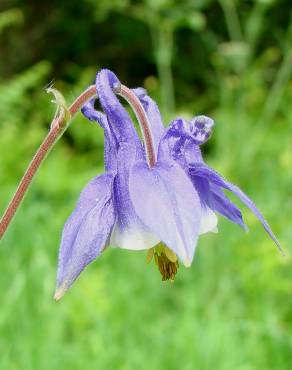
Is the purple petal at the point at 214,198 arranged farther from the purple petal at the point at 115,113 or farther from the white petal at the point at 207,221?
the purple petal at the point at 115,113

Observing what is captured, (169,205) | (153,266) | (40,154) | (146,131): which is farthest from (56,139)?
(153,266)

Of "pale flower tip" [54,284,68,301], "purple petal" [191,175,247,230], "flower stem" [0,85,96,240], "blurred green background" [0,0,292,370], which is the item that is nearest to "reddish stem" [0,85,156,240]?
"flower stem" [0,85,96,240]

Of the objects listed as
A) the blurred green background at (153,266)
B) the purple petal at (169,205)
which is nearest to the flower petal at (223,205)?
the purple petal at (169,205)

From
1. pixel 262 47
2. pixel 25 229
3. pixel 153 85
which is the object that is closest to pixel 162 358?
pixel 25 229

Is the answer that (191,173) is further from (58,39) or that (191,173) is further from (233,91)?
(58,39)

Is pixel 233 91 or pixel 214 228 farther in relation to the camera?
pixel 233 91

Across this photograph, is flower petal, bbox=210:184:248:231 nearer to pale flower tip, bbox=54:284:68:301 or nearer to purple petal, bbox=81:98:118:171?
purple petal, bbox=81:98:118:171
